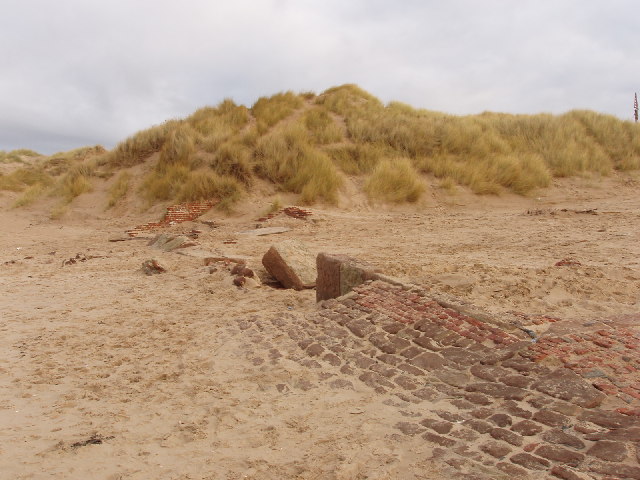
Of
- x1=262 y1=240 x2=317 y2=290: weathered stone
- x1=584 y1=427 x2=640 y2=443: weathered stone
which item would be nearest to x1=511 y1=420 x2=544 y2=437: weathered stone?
x1=584 y1=427 x2=640 y2=443: weathered stone

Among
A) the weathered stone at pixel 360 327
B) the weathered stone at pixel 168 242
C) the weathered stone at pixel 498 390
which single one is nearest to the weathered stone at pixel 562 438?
the weathered stone at pixel 498 390

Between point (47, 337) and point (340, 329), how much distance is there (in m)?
2.82

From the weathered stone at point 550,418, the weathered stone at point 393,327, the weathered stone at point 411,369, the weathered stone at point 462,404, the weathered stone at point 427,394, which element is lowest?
the weathered stone at point 427,394

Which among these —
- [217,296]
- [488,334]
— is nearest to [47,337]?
[217,296]

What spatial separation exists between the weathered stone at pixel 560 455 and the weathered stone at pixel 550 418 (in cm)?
22

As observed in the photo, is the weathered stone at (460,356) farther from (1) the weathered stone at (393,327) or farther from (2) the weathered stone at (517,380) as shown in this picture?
(1) the weathered stone at (393,327)

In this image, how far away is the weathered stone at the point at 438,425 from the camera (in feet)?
9.16

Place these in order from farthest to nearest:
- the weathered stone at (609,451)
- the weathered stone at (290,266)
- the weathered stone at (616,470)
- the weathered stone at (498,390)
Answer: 1. the weathered stone at (290,266)
2. the weathered stone at (498,390)
3. the weathered stone at (609,451)
4. the weathered stone at (616,470)

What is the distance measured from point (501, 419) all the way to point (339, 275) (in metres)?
2.74

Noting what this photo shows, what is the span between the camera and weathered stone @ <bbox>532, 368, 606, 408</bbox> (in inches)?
111

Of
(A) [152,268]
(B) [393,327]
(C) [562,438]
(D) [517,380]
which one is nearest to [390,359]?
(B) [393,327]

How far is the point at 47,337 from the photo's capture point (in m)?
4.92

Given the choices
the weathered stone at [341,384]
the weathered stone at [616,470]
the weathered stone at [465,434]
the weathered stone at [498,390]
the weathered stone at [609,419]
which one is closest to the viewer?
the weathered stone at [616,470]

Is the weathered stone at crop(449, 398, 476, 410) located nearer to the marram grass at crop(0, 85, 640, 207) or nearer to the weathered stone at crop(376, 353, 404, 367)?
the weathered stone at crop(376, 353, 404, 367)
